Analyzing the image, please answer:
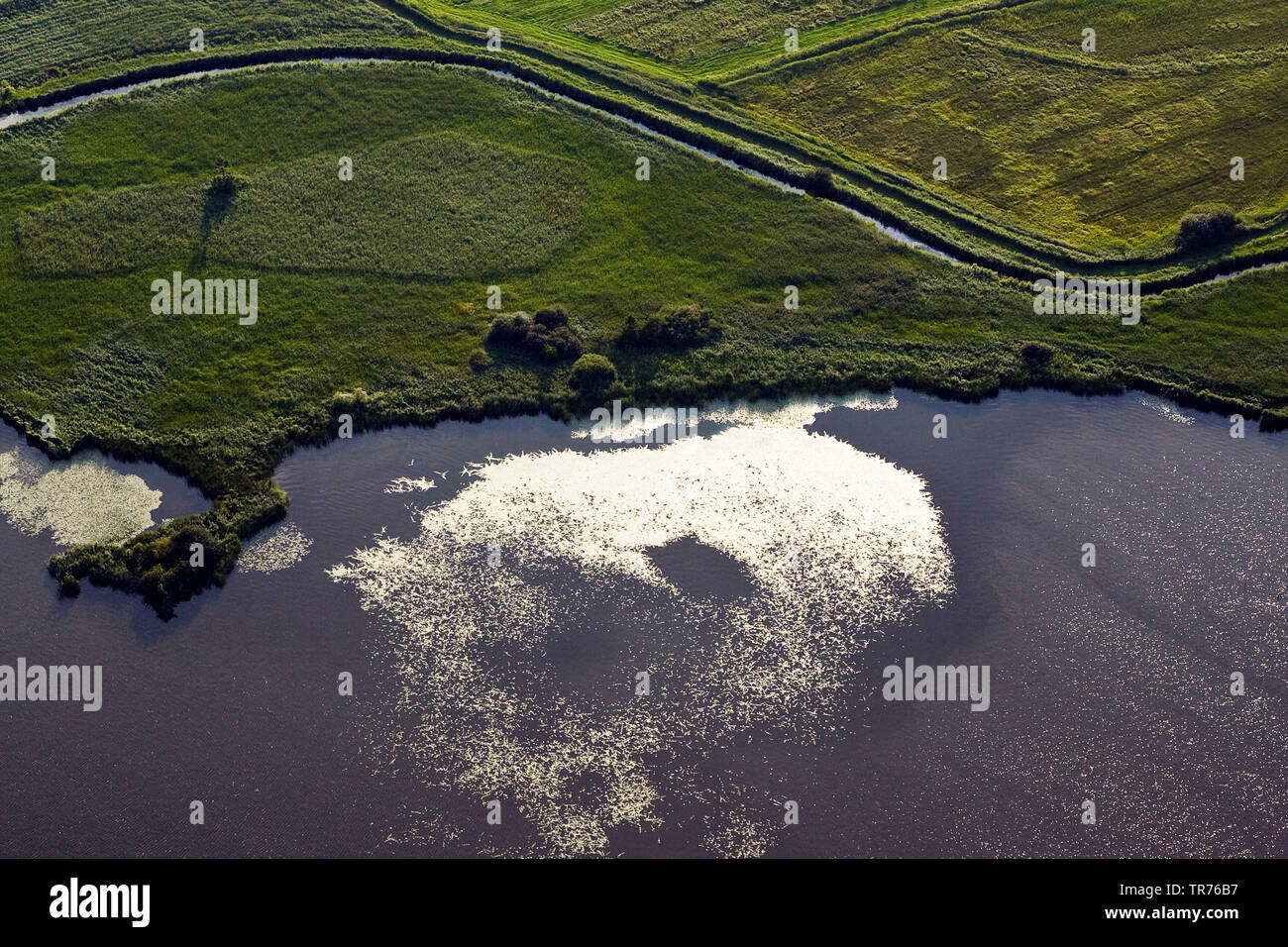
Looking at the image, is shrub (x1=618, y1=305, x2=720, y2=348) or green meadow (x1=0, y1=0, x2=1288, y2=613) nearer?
green meadow (x1=0, y1=0, x2=1288, y2=613)

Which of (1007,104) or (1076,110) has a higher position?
(1007,104)

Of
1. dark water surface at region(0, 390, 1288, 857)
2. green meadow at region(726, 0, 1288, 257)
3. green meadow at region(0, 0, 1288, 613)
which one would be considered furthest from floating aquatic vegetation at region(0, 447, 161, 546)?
green meadow at region(726, 0, 1288, 257)

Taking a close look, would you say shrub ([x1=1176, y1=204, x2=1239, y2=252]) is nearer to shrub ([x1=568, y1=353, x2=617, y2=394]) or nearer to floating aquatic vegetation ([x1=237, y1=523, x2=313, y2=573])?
shrub ([x1=568, y1=353, x2=617, y2=394])

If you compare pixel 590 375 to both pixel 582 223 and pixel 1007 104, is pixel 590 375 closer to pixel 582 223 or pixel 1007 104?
pixel 582 223

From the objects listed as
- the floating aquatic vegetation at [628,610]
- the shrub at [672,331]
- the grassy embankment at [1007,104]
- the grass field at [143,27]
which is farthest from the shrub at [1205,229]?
the grass field at [143,27]

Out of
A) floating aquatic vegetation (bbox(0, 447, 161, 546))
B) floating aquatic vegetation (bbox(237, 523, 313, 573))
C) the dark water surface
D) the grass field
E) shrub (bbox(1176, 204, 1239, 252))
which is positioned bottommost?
the dark water surface

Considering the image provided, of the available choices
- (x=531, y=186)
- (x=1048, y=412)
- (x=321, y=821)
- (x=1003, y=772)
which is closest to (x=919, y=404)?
(x=1048, y=412)

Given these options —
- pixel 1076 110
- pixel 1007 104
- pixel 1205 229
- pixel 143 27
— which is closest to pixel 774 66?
pixel 1007 104
